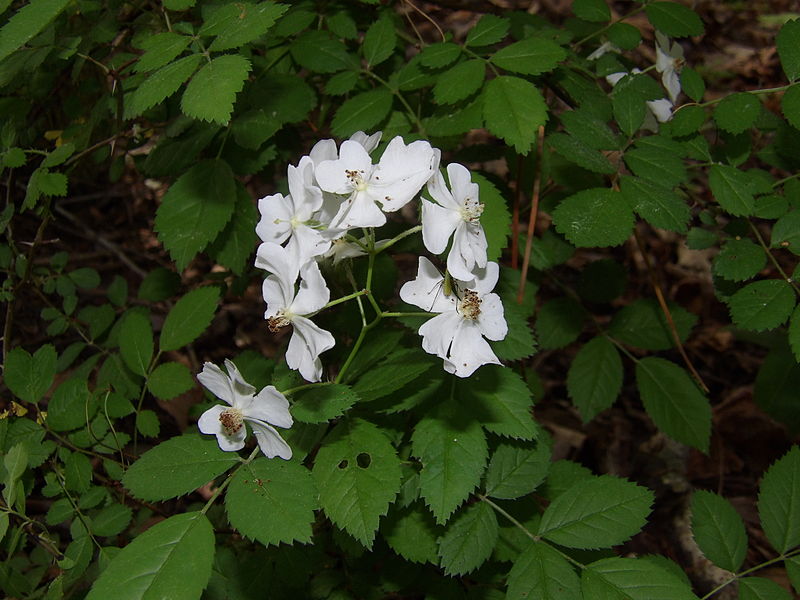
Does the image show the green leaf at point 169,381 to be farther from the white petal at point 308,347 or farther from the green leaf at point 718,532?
the green leaf at point 718,532

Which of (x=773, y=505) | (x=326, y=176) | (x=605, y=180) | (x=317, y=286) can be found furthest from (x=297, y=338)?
(x=773, y=505)

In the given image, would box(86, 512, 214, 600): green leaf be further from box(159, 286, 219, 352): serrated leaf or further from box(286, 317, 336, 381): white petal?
box(159, 286, 219, 352): serrated leaf

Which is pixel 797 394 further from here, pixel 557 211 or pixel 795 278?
pixel 557 211

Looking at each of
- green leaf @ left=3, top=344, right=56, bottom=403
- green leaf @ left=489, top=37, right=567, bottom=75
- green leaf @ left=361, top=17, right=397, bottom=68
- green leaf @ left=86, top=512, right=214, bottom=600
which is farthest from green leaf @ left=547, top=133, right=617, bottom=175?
green leaf @ left=3, top=344, right=56, bottom=403

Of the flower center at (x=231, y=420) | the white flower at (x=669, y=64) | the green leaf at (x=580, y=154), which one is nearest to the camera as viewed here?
the flower center at (x=231, y=420)

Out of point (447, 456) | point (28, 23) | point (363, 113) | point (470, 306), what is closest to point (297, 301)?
point (470, 306)

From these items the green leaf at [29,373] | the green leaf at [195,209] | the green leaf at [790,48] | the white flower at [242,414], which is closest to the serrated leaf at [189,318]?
the green leaf at [195,209]

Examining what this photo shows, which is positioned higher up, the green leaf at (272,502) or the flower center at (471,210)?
the flower center at (471,210)
